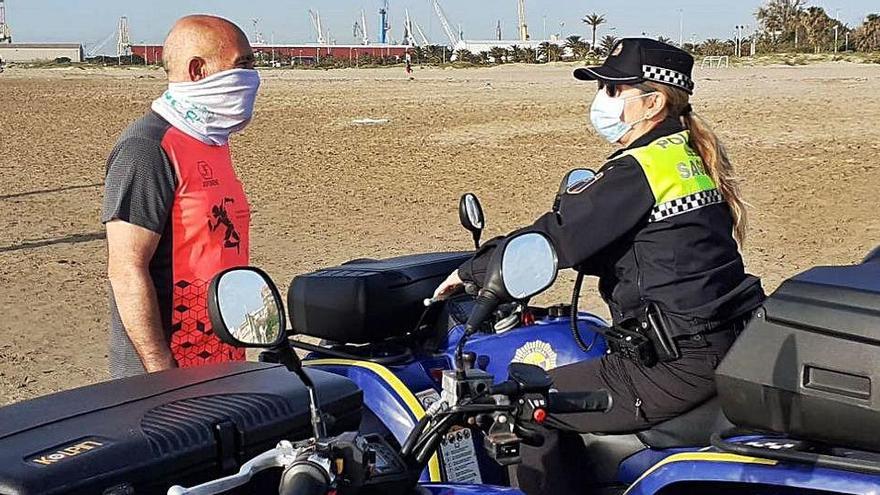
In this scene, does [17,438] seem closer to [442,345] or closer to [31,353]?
[442,345]

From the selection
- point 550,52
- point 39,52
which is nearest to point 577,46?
point 550,52

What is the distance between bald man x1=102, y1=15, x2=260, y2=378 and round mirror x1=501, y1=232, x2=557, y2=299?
1.59 meters

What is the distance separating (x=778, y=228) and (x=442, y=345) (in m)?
9.45

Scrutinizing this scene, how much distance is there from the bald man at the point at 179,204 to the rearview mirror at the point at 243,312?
1476 millimetres

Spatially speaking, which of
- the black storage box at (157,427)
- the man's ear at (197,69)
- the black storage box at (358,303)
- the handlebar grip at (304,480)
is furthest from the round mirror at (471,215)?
the handlebar grip at (304,480)

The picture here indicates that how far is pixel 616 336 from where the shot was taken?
3406 mm

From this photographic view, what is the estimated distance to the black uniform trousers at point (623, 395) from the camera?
329 cm

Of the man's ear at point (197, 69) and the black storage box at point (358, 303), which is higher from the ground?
the man's ear at point (197, 69)

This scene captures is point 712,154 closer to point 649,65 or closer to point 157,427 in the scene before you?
point 649,65

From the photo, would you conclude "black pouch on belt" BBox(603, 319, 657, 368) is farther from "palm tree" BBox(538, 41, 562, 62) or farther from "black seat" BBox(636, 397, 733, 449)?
"palm tree" BBox(538, 41, 562, 62)

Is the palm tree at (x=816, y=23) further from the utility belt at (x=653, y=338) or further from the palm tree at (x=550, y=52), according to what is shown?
the utility belt at (x=653, y=338)

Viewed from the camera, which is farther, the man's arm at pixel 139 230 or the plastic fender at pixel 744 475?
the man's arm at pixel 139 230

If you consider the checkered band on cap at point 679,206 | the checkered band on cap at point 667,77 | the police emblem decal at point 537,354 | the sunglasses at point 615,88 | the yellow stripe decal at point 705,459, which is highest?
the checkered band on cap at point 667,77

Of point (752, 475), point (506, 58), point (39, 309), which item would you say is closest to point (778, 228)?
point (39, 309)
